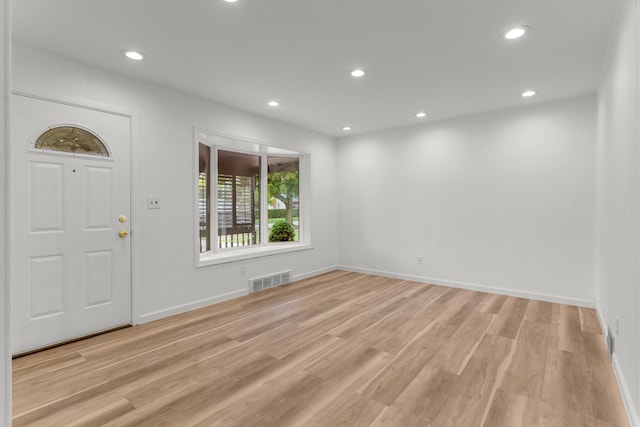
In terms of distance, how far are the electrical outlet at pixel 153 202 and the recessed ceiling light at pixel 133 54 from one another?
4.47 ft

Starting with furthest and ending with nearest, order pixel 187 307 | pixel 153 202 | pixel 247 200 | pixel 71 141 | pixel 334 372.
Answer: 1. pixel 247 200
2. pixel 187 307
3. pixel 153 202
4. pixel 71 141
5. pixel 334 372

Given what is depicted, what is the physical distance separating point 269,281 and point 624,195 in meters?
4.01

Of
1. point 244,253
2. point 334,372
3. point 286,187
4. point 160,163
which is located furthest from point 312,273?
point 334,372

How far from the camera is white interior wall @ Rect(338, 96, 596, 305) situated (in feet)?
13.0

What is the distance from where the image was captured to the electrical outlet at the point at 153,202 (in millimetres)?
3475

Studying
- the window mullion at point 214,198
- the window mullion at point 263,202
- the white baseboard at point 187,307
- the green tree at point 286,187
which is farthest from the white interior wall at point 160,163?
the green tree at point 286,187

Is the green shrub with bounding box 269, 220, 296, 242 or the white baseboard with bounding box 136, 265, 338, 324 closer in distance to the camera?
the white baseboard with bounding box 136, 265, 338, 324

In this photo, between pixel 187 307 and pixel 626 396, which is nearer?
pixel 626 396

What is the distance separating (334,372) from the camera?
7.89ft

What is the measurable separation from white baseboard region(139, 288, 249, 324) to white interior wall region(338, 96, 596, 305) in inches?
96.8

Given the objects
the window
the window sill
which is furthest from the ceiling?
the window sill

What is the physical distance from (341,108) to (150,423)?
3.84 m

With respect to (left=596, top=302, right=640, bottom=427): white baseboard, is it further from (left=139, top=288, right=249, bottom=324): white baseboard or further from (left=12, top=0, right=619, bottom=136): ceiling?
(left=139, top=288, right=249, bottom=324): white baseboard

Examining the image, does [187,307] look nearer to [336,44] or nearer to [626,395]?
[336,44]
